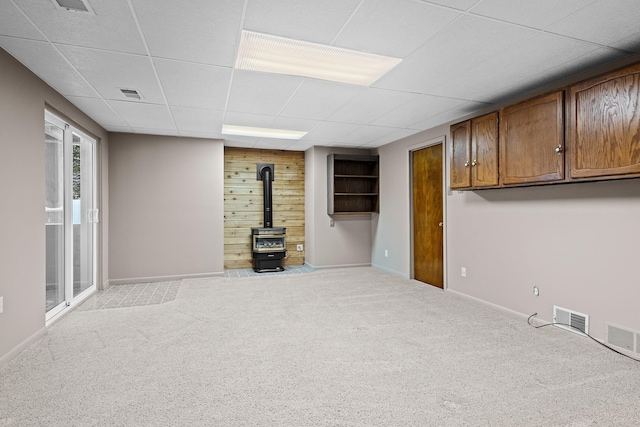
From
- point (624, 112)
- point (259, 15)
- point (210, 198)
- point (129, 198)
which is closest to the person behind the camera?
point (259, 15)

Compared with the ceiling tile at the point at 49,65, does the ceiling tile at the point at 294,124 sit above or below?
above

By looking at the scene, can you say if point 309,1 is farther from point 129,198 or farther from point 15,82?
point 129,198

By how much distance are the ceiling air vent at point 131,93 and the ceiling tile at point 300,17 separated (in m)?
1.88

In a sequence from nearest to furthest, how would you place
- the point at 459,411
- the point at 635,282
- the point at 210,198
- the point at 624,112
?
1. the point at 459,411
2. the point at 624,112
3. the point at 635,282
4. the point at 210,198

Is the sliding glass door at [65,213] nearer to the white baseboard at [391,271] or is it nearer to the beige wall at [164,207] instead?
the beige wall at [164,207]

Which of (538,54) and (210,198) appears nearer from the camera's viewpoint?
(538,54)

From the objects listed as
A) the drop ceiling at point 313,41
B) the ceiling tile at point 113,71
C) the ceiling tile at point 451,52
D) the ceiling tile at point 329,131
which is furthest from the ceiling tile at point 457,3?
the ceiling tile at point 329,131

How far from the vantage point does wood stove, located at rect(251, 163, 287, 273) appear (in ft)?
20.9

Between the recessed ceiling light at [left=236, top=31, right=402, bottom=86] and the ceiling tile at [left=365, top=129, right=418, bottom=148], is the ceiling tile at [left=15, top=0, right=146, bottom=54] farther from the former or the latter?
the ceiling tile at [left=365, top=129, right=418, bottom=148]

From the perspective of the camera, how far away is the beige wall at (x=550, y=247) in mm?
2795

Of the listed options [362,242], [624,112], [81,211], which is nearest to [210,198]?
[81,211]

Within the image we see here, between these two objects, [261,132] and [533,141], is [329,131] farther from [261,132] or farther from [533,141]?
[533,141]

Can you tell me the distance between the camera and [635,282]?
8.89ft

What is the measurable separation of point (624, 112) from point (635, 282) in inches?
51.8
